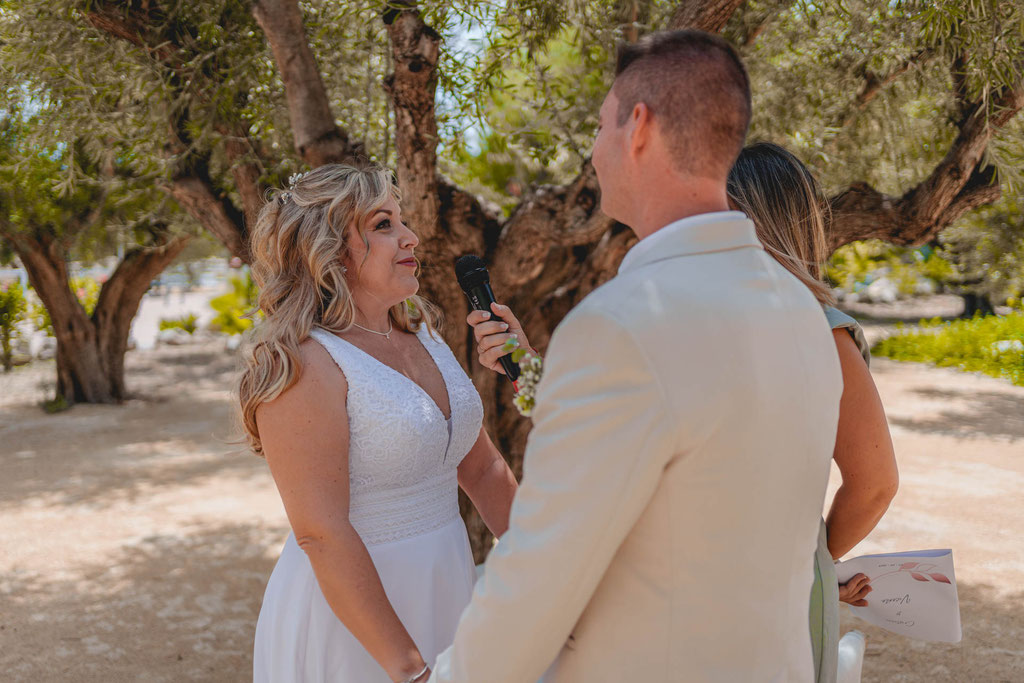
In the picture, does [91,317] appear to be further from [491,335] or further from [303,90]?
[491,335]

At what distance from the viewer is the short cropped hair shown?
4.47ft

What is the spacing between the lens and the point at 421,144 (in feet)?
13.9

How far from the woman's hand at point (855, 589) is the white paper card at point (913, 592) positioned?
1cm

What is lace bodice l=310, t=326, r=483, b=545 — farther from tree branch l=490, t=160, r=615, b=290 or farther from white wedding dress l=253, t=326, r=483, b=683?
tree branch l=490, t=160, r=615, b=290

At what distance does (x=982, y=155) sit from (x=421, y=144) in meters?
3.11

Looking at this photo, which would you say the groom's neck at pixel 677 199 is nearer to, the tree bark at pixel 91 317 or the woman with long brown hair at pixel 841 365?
the woman with long brown hair at pixel 841 365

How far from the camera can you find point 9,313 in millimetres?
16891

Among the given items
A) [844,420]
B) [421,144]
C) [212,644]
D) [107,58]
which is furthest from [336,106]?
[844,420]

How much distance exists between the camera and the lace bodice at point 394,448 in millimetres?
2279

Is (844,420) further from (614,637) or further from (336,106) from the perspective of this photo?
(336,106)

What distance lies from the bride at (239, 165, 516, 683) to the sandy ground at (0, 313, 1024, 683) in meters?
0.48

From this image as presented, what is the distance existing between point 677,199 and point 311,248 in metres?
1.33

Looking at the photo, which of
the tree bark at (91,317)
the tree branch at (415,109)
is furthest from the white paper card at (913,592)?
the tree bark at (91,317)

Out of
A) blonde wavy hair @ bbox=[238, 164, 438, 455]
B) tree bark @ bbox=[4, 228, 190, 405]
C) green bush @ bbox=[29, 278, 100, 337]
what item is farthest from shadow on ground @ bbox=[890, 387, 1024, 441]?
green bush @ bbox=[29, 278, 100, 337]
